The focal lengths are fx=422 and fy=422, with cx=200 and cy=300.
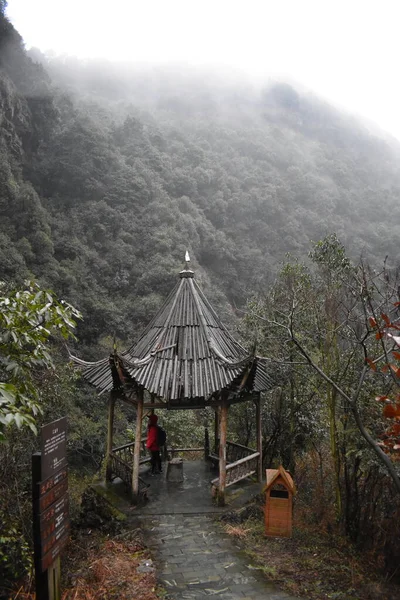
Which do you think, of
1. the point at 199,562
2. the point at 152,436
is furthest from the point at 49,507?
the point at 152,436

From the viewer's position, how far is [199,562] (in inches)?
251

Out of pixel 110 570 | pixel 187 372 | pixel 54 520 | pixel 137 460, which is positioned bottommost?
pixel 110 570

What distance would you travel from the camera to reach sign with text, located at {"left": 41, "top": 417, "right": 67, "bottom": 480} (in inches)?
164

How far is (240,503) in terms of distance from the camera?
836 cm

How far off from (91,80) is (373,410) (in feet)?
260

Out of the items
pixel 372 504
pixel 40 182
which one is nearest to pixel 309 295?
pixel 372 504

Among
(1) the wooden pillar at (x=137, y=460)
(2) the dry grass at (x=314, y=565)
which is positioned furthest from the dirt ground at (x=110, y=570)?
(2) the dry grass at (x=314, y=565)

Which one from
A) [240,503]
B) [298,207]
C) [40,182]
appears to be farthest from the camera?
[298,207]

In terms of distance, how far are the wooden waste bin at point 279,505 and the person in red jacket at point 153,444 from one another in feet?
11.1

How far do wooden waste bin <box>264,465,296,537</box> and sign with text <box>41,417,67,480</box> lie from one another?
4105 millimetres

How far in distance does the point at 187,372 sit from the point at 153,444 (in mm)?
2461

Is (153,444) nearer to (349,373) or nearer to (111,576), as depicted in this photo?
(111,576)

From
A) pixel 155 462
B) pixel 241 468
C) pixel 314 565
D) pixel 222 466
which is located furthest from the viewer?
pixel 155 462

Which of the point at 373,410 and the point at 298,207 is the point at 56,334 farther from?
Result: the point at 298,207
